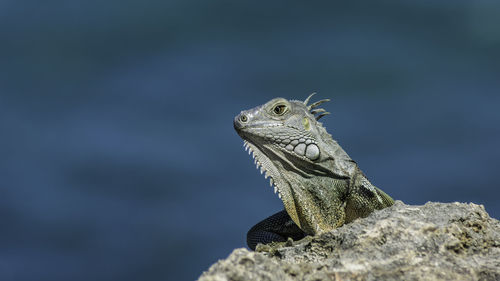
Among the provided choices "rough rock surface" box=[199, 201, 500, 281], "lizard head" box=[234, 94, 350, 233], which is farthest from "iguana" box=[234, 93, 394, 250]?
"rough rock surface" box=[199, 201, 500, 281]

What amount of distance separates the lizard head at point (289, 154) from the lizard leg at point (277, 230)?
1.40ft

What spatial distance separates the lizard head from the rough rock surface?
76cm

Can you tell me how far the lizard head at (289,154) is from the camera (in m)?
3.59

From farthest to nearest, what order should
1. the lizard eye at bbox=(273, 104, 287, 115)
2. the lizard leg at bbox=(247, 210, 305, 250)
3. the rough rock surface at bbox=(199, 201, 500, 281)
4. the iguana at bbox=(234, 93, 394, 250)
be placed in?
the lizard leg at bbox=(247, 210, 305, 250)
the lizard eye at bbox=(273, 104, 287, 115)
the iguana at bbox=(234, 93, 394, 250)
the rough rock surface at bbox=(199, 201, 500, 281)

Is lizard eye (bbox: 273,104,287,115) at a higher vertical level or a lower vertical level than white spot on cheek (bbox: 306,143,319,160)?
higher

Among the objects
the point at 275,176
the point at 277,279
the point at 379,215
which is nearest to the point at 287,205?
the point at 275,176

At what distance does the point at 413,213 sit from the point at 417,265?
352mm

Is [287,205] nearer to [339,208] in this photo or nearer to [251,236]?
[339,208]

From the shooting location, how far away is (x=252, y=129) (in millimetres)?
3674

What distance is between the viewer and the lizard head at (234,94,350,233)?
3586 millimetres

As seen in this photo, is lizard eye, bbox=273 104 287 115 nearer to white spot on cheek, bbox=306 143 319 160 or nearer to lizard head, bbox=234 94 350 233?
lizard head, bbox=234 94 350 233

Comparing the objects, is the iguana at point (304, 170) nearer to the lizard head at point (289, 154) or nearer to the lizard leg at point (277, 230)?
the lizard head at point (289, 154)

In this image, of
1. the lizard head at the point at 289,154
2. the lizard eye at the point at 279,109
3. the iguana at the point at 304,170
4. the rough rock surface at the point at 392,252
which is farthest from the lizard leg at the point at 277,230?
the rough rock surface at the point at 392,252

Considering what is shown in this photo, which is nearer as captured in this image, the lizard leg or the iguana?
the iguana
